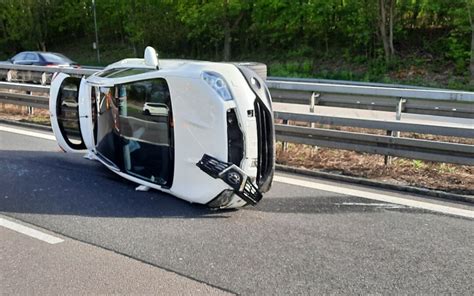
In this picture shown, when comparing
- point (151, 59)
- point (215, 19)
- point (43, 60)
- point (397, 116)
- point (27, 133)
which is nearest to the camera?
point (151, 59)

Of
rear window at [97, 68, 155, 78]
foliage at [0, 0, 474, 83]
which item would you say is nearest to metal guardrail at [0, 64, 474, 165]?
rear window at [97, 68, 155, 78]

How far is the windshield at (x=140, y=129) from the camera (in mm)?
4641

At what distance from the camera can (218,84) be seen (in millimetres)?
4199

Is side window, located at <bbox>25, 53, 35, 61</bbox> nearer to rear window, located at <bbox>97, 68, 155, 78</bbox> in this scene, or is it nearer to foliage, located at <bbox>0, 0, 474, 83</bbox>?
foliage, located at <bbox>0, 0, 474, 83</bbox>

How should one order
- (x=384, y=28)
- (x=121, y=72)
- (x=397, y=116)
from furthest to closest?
1. (x=384, y=28)
2. (x=397, y=116)
3. (x=121, y=72)

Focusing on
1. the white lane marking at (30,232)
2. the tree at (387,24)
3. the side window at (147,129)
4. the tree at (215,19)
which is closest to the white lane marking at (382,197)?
the side window at (147,129)

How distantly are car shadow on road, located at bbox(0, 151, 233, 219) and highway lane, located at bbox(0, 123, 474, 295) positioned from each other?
13 mm

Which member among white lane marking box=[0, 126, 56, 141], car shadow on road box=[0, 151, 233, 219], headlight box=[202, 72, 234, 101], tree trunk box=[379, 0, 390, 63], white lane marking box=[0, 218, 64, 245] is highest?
tree trunk box=[379, 0, 390, 63]

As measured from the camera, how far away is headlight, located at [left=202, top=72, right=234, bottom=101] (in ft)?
13.6

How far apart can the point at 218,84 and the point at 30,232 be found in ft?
7.31

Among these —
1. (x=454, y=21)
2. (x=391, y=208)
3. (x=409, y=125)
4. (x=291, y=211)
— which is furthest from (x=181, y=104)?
(x=454, y=21)

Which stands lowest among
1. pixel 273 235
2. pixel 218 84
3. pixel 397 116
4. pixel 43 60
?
pixel 273 235

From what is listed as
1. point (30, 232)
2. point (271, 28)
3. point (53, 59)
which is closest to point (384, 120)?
point (30, 232)

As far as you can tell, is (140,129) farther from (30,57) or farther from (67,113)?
(30,57)
